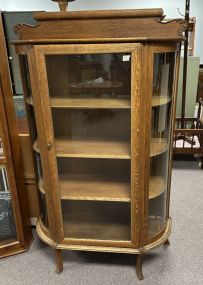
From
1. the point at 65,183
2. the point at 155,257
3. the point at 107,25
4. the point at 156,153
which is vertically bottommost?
the point at 155,257

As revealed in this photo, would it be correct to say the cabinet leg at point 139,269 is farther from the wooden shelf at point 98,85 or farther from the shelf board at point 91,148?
the wooden shelf at point 98,85

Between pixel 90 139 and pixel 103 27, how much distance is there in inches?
24.1

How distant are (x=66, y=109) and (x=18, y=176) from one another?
0.63 meters

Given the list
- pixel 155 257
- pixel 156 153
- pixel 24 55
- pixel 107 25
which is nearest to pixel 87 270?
pixel 155 257

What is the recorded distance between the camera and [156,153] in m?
1.42

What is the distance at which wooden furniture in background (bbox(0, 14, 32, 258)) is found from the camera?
5.05 feet

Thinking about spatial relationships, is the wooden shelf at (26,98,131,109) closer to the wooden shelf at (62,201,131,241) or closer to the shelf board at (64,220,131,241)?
the wooden shelf at (62,201,131,241)

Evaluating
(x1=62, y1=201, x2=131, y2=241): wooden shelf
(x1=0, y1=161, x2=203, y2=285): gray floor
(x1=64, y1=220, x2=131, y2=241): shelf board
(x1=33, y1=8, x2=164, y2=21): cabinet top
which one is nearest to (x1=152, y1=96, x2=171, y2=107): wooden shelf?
(x1=33, y1=8, x2=164, y2=21): cabinet top

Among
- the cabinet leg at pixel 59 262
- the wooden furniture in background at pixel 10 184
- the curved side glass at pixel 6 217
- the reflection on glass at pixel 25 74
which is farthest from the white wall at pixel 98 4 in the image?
the cabinet leg at pixel 59 262

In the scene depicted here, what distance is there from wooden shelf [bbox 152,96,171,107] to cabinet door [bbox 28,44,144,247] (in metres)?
0.11

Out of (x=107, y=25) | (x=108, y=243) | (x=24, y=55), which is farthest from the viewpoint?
(x=108, y=243)

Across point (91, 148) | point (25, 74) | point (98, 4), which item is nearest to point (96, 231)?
point (91, 148)

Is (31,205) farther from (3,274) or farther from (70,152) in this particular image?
(70,152)

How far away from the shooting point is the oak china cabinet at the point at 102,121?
3.87 ft
